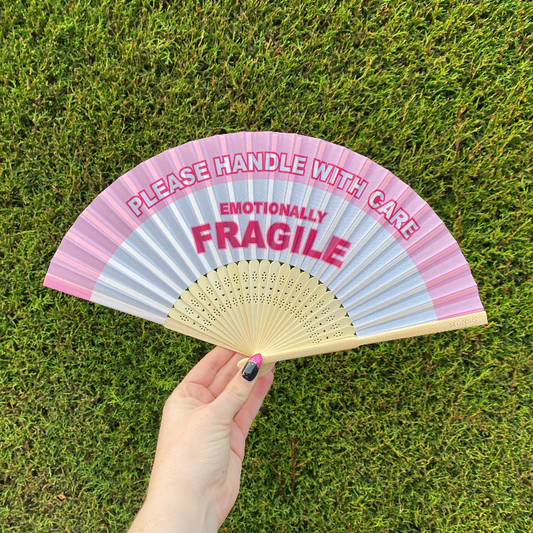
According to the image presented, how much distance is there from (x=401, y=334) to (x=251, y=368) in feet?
1.94

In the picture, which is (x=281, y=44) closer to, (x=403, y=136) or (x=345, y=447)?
(x=403, y=136)

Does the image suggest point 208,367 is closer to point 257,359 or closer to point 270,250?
point 257,359

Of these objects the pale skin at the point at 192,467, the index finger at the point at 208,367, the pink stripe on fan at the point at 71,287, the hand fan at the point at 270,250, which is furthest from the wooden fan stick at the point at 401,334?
the pink stripe on fan at the point at 71,287

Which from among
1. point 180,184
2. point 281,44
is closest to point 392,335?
point 180,184

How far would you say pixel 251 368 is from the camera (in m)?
1.43

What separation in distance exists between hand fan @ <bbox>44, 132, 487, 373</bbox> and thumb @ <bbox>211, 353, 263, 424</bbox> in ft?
0.34

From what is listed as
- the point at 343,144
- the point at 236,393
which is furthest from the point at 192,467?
the point at 343,144

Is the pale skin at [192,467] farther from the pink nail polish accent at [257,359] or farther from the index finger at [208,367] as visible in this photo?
the index finger at [208,367]

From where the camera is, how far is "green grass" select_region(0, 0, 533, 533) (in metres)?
2.06

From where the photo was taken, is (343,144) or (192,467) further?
(343,144)

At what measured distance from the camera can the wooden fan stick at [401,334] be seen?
53.9 inches

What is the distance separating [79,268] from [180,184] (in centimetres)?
51

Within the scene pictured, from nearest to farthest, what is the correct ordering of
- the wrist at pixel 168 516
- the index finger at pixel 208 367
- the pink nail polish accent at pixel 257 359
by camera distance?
the wrist at pixel 168 516
the pink nail polish accent at pixel 257 359
the index finger at pixel 208 367

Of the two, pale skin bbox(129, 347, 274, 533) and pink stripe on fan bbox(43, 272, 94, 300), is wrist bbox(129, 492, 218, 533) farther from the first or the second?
pink stripe on fan bbox(43, 272, 94, 300)
